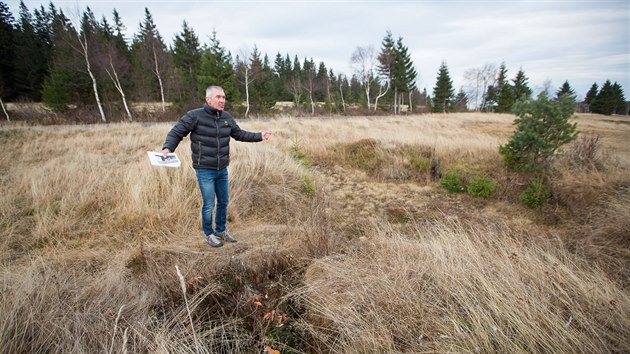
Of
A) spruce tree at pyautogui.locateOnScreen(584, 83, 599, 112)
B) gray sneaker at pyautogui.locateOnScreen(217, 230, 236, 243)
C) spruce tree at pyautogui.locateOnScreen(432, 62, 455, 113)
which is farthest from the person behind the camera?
spruce tree at pyautogui.locateOnScreen(584, 83, 599, 112)

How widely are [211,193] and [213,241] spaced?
681mm

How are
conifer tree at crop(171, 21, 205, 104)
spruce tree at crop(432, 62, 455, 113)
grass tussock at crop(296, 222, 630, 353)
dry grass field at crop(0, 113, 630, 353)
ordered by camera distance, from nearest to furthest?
grass tussock at crop(296, 222, 630, 353)
dry grass field at crop(0, 113, 630, 353)
conifer tree at crop(171, 21, 205, 104)
spruce tree at crop(432, 62, 455, 113)

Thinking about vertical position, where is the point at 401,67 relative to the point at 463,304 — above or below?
above

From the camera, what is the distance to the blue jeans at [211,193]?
3289 millimetres

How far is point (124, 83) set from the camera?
23.5 m

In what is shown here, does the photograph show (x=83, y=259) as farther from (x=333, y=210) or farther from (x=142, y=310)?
(x=333, y=210)

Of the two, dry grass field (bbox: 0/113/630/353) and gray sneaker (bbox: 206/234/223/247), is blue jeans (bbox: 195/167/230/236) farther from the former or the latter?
dry grass field (bbox: 0/113/630/353)

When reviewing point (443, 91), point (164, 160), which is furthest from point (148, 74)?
point (443, 91)

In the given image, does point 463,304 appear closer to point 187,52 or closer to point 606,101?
point 187,52

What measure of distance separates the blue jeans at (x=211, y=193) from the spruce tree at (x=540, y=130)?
7.04 m

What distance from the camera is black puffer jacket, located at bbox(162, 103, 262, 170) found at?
10.2 ft

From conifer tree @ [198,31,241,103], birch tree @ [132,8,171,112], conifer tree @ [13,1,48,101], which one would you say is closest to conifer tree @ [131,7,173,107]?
birch tree @ [132,8,171,112]

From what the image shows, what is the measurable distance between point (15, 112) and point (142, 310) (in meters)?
28.5

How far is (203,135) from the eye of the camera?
10.4ft
